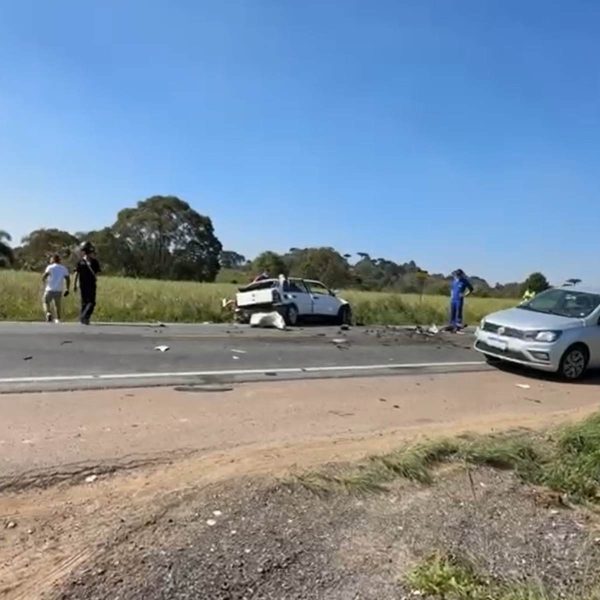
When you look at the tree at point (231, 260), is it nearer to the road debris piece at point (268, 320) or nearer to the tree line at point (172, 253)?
the tree line at point (172, 253)

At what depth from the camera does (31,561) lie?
3367 millimetres

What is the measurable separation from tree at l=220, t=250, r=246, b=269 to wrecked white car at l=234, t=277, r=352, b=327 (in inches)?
2135

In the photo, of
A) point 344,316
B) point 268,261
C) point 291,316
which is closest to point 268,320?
point 291,316

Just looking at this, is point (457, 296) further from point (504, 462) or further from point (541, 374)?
point (504, 462)

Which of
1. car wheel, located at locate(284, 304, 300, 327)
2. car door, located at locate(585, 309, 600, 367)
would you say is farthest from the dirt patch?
car wheel, located at locate(284, 304, 300, 327)

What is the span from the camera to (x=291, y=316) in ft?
61.1

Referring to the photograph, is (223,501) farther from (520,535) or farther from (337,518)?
(520,535)

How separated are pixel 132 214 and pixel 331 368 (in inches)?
2439

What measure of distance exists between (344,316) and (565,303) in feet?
29.7

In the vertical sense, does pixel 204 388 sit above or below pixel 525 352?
below

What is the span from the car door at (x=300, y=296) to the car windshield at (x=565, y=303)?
7471 mm

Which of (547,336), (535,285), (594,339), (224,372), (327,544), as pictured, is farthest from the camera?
(535,285)

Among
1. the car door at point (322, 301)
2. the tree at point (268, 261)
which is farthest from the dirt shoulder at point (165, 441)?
the tree at point (268, 261)

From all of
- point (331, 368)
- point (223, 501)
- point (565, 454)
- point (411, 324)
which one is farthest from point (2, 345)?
point (411, 324)
